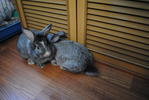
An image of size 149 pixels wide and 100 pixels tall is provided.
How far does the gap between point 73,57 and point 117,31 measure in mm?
435

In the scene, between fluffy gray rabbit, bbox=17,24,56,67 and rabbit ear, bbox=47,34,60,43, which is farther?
rabbit ear, bbox=47,34,60,43

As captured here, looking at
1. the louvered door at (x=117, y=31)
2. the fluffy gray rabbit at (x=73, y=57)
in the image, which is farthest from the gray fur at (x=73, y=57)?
the louvered door at (x=117, y=31)

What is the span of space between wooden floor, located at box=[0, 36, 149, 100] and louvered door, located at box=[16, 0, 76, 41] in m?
0.43

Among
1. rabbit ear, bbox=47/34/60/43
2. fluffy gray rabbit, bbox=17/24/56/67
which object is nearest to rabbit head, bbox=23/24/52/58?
fluffy gray rabbit, bbox=17/24/56/67

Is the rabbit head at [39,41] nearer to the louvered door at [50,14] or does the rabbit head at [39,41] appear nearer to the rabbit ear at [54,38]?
the rabbit ear at [54,38]

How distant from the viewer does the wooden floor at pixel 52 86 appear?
0.96 metres

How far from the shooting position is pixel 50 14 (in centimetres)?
126

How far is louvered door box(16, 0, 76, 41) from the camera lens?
1116 millimetres

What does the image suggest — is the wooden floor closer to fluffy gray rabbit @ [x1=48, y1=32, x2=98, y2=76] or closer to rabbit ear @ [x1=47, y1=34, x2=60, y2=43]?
fluffy gray rabbit @ [x1=48, y1=32, x2=98, y2=76]

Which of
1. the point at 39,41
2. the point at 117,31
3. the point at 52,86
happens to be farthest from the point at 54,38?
the point at 117,31

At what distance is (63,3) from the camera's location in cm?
110

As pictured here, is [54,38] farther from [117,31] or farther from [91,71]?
[117,31]

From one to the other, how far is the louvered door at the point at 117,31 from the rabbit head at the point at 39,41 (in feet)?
1.07

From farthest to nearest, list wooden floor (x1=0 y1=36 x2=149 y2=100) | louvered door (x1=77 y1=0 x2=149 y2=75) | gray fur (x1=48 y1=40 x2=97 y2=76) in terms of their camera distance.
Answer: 1. gray fur (x1=48 y1=40 x2=97 y2=76)
2. wooden floor (x1=0 y1=36 x2=149 y2=100)
3. louvered door (x1=77 y1=0 x2=149 y2=75)
